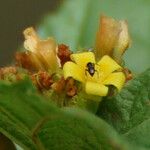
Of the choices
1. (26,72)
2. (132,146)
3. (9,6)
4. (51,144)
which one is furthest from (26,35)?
(9,6)

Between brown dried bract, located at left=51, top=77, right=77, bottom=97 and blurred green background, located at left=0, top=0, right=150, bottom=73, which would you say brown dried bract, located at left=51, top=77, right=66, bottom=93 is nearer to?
brown dried bract, located at left=51, top=77, right=77, bottom=97

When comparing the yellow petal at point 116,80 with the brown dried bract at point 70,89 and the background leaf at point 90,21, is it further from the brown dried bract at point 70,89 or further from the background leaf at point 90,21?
the background leaf at point 90,21

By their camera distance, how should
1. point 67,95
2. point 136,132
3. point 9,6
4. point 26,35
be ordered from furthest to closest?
point 9,6 → point 26,35 → point 67,95 → point 136,132

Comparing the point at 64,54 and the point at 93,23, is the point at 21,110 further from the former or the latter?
the point at 93,23

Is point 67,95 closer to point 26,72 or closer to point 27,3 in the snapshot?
point 26,72

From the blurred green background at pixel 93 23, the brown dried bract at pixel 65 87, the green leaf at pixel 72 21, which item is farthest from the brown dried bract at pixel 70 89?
the green leaf at pixel 72 21

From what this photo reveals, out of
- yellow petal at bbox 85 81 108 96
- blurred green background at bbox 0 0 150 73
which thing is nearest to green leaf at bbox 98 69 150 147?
yellow petal at bbox 85 81 108 96
